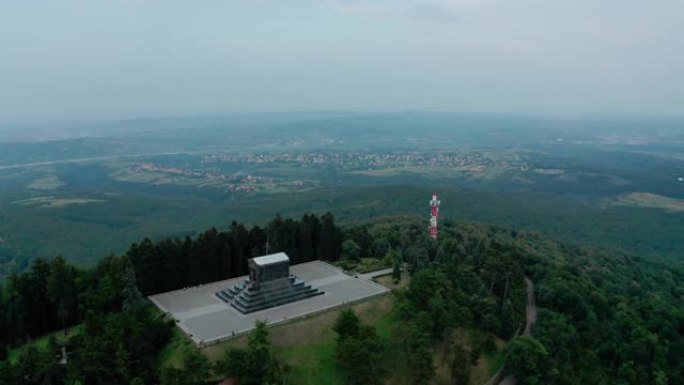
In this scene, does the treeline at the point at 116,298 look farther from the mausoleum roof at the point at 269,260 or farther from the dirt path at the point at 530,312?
the dirt path at the point at 530,312

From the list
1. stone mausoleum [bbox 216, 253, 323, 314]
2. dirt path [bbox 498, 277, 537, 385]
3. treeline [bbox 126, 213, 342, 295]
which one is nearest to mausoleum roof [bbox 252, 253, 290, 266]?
stone mausoleum [bbox 216, 253, 323, 314]

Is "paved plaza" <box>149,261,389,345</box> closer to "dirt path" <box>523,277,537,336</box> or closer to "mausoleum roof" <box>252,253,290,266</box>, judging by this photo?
"mausoleum roof" <box>252,253,290,266</box>

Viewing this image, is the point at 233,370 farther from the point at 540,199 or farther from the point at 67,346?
the point at 540,199

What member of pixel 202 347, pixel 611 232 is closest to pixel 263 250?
pixel 202 347

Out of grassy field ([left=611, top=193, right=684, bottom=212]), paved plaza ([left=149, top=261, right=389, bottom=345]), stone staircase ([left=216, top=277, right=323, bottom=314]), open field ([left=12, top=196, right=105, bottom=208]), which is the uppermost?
stone staircase ([left=216, top=277, right=323, bottom=314])

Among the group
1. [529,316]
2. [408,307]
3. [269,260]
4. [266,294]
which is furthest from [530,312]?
[269,260]

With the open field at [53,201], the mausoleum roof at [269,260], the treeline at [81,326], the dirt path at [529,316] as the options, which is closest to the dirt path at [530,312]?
the dirt path at [529,316]
